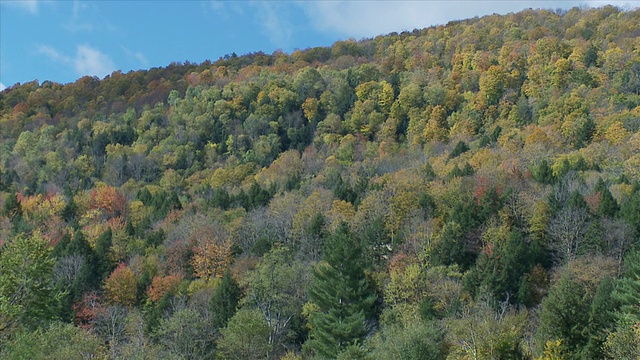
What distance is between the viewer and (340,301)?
136ft

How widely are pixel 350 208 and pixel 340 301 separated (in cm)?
1879

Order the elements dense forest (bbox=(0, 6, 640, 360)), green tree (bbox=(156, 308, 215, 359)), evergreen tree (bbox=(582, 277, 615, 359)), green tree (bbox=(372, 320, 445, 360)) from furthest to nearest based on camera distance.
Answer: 1. green tree (bbox=(156, 308, 215, 359))
2. dense forest (bbox=(0, 6, 640, 360))
3. green tree (bbox=(372, 320, 445, 360))
4. evergreen tree (bbox=(582, 277, 615, 359))

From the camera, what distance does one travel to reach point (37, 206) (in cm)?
7650

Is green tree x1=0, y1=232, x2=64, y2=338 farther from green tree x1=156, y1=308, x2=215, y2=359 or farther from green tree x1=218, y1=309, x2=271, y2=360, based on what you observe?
green tree x1=156, y1=308, x2=215, y2=359

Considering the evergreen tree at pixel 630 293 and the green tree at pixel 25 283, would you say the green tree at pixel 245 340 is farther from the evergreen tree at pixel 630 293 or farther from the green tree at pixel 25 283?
the evergreen tree at pixel 630 293

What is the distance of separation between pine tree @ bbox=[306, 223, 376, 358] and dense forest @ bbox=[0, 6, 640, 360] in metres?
0.14

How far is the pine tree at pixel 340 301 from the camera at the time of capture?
1544 inches

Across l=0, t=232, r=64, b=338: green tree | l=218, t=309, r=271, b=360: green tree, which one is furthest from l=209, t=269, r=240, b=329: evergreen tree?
l=0, t=232, r=64, b=338: green tree

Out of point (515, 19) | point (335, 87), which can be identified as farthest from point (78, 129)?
point (515, 19)

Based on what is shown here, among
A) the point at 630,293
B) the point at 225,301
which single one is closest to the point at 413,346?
the point at 630,293

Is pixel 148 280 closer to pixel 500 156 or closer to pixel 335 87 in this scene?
pixel 500 156

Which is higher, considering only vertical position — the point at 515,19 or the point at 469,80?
the point at 515,19

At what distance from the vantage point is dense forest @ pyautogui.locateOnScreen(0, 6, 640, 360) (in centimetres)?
3278

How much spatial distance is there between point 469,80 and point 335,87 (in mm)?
26592
